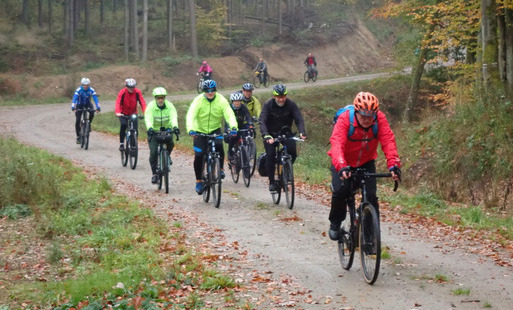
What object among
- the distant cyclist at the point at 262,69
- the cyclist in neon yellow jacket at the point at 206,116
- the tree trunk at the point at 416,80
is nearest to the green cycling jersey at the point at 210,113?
the cyclist in neon yellow jacket at the point at 206,116

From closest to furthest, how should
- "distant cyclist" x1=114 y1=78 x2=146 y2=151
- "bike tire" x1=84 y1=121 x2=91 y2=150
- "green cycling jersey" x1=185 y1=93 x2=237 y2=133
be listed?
"green cycling jersey" x1=185 y1=93 x2=237 y2=133 < "distant cyclist" x1=114 y1=78 x2=146 y2=151 < "bike tire" x1=84 y1=121 x2=91 y2=150

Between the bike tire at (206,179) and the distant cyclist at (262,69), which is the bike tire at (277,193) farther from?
the distant cyclist at (262,69)

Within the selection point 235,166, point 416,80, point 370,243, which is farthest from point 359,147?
point 416,80

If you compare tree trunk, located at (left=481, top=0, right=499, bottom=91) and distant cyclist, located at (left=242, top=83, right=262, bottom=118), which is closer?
distant cyclist, located at (left=242, top=83, right=262, bottom=118)

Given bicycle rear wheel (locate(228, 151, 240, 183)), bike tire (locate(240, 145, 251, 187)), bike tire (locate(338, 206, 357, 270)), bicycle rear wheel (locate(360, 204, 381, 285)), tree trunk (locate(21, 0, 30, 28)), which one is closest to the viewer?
bicycle rear wheel (locate(360, 204, 381, 285))

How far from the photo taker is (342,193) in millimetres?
7812

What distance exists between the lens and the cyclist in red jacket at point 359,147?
7258 millimetres

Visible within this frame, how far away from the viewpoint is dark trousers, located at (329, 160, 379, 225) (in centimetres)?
754

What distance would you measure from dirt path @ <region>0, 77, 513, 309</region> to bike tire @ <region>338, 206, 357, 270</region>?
4.8 inches

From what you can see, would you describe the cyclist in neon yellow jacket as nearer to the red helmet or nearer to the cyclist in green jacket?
the cyclist in green jacket

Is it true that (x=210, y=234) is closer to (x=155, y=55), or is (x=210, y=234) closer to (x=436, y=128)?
(x=436, y=128)

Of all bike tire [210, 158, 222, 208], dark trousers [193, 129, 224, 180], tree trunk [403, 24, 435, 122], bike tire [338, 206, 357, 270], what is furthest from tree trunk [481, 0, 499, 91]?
bike tire [338, 206, 357, 270]

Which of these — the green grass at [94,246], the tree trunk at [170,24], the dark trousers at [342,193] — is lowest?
the green grass at [94,246]

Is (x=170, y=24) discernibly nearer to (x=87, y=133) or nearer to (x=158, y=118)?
(x=87, y=133)
